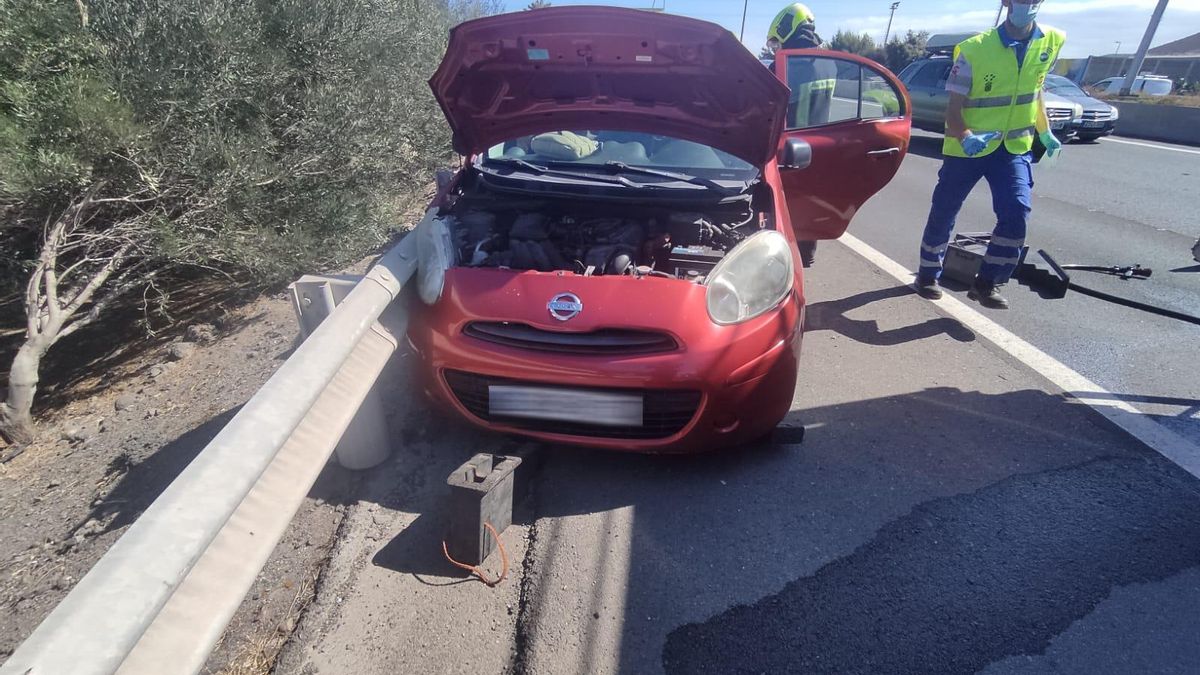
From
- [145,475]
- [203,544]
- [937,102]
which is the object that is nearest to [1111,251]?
[203,544]

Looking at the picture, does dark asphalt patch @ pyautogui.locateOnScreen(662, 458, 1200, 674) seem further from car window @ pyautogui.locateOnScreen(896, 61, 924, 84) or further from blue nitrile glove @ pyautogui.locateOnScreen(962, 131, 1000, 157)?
car window @ pyautogui.locateOnScreen(896, 61, 924, 84)

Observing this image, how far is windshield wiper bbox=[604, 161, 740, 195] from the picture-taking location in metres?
3.51

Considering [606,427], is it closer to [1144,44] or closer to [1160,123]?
[1160,123]

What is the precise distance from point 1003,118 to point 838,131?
3.41 ft

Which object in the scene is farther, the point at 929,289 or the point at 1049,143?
the point at 929,289

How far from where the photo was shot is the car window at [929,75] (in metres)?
14.5

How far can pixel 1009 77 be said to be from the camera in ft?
14.1

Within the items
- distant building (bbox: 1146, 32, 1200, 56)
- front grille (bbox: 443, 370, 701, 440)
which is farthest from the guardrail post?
distant building (bbox: 1146, 32, 1200, 56)

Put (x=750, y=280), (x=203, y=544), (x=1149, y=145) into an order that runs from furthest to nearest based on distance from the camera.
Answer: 1. (x=1149, y=145)
2. (x=750, y=280)
3. (x=203, y=544)

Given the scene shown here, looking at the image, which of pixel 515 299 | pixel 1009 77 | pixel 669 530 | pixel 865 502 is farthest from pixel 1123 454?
pixel 515 299

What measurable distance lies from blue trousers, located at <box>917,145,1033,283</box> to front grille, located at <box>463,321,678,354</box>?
2753 millimetres

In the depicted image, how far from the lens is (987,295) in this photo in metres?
4.42

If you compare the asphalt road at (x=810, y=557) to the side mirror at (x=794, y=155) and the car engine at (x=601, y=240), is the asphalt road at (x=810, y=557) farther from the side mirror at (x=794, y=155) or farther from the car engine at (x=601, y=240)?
the side mirror at (x=794, y=155)

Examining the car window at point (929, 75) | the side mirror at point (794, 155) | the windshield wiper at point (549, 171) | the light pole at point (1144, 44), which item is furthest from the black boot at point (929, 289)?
the light pole at point (1144, 44)
